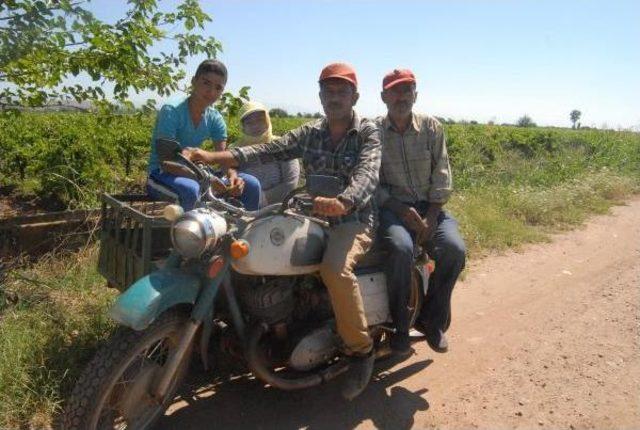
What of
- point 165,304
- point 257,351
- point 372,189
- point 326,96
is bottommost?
point 257,351

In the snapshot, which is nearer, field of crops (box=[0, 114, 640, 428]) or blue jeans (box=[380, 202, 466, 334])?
field of crops (box=[0, 114, 640, 428])

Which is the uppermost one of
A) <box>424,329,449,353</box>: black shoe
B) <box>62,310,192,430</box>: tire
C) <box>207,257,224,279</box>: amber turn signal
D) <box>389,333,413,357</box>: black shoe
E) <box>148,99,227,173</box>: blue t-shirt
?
<box>148,99,227,173</box>: blue t-shirt

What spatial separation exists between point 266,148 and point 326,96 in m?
0.54

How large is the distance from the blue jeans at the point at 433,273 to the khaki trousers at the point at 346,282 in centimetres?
29

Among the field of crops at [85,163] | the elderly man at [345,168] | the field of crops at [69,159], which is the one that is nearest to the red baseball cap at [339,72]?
the elderly man at [345,168]

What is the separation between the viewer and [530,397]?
3.46m

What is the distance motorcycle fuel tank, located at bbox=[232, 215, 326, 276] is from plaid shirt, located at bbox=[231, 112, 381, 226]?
0.26 metres

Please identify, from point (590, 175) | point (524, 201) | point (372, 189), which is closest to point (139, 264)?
point (372, 189)

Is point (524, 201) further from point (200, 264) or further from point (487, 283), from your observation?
point (200, 264)

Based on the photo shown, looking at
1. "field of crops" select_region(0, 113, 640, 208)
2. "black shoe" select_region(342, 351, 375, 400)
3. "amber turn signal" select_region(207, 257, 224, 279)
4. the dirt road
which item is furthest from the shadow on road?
"field of crops" select_region(0, 113, 640, 208)

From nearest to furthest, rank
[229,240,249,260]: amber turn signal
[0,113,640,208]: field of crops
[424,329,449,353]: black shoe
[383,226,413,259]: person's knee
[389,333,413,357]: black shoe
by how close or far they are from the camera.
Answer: [229,240,249,260]: amber turn signal
[383,226,413,259]: person's knee
[389,333,413,357]: black shoe
[424,329,449,353]: black shoe
[0,113,640,208]: field of crops

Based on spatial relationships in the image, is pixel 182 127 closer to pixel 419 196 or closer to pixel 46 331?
pixel 46 331

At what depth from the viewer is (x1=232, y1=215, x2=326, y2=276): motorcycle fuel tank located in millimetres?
2699

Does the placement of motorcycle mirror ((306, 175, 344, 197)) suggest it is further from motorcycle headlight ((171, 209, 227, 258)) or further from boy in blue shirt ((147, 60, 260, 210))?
boy in blue shirt ((147, 60, 260, 210))
